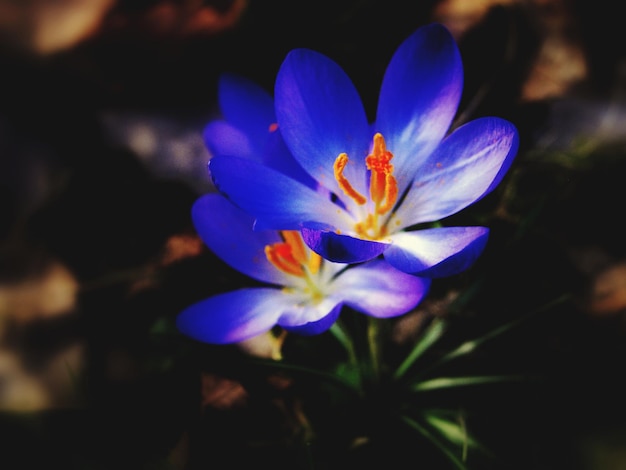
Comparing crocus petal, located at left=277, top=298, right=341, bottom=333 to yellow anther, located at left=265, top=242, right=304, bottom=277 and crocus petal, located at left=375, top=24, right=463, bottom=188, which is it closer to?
yellow anther, located at left=265, top=242, right=304, bottom=277

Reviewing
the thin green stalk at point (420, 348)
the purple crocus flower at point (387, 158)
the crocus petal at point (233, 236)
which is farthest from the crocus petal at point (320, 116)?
the thin green stalk at point (420, 348)

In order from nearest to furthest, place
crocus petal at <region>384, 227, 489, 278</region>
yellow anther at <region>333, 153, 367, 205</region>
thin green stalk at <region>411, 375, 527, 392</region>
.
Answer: crocus petal at <region>384, 227, 489, 278</region>, yellow anther at <region>333, 153, 367, 205</region>, thin green stalk at <region>411, 375, 527, 392</region>

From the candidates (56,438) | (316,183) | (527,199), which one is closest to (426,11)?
(527,199)

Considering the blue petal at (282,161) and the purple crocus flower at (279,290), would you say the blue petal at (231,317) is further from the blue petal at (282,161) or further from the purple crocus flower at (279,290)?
the blue petal at (282,161)

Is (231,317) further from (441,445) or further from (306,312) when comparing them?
(441,445)

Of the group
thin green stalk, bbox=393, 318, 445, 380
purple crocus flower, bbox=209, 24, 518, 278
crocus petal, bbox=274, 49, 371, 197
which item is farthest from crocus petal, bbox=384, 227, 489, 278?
thin green stalk, bbox=393, 318, 445, 380

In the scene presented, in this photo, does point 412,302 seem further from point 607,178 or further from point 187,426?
point 607,178

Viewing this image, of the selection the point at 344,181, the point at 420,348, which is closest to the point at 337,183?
the point at 344,181
